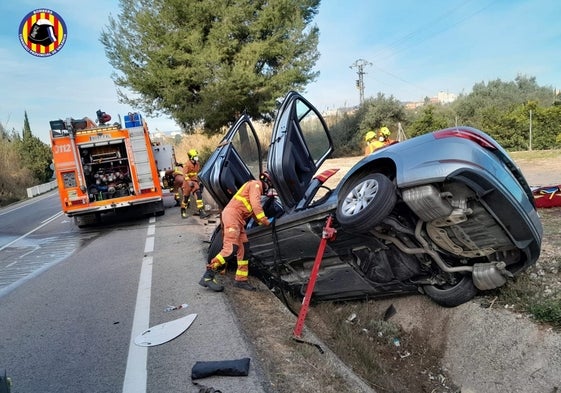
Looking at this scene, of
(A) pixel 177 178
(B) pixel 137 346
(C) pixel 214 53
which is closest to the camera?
(B) pixel 137 346

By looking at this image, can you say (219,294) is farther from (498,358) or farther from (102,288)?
(498,358)

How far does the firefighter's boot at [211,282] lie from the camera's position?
489cm

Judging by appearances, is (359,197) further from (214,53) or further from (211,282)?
(214,53)

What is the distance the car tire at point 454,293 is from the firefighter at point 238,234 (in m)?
1.94

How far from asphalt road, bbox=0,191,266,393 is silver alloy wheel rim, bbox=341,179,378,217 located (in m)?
1.29

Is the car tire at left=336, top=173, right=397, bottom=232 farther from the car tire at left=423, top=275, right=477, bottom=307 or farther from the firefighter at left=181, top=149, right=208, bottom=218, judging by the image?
the firefighter at left=181, top=149, right=208, bottom=218

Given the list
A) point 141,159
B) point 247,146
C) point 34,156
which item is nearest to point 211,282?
point 247,146

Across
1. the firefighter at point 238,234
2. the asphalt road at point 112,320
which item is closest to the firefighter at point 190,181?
the asphalt road at point 112,320

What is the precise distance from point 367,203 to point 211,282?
2270mm

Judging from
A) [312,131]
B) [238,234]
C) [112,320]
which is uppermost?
[312,131]

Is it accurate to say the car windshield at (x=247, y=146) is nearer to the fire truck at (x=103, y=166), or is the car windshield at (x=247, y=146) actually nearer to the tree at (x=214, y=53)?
the fire truck at (x=103, y=166)

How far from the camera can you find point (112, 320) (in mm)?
4383

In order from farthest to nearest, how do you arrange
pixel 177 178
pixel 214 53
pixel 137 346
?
pixel 214 53
pixel 177 178
pixel 137 346

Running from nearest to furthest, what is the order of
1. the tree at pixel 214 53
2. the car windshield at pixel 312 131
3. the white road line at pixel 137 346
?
the white road line at pixel 137 346 < the car windshield at pixel 312 131 < the tree at pixel 214 53
